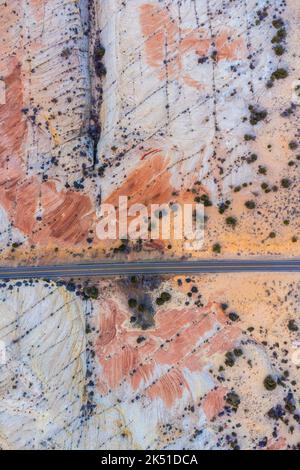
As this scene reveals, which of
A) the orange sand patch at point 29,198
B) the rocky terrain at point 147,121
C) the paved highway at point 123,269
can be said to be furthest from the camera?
the paved highway at point 123,269

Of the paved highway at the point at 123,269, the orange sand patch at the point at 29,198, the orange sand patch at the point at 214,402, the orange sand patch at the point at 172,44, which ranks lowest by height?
the orange sand patch at the point at 214,402

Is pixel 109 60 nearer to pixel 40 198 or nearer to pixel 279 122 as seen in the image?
pixel 40 198

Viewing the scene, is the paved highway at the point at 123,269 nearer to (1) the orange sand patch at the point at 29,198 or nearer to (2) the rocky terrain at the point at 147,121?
(2) the rocky terrain at the point at 147,121

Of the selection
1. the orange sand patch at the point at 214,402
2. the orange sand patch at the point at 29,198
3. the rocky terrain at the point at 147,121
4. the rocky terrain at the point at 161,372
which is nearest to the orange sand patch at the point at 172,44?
the rocky terrain at the point at 147,121

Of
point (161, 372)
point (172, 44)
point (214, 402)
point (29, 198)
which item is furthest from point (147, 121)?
point (214, 402)

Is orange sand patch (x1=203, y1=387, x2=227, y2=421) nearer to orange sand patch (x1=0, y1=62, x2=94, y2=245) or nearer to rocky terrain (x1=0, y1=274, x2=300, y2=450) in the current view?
rocky terrain (x1=0, y1=274, x2=300, y2=450)

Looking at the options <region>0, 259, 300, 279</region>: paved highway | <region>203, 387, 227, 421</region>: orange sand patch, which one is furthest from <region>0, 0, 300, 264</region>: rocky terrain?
<region>203, 387, 227, 421</region>: orange sand patch

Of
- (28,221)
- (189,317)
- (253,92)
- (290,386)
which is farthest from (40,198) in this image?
(290,386)
